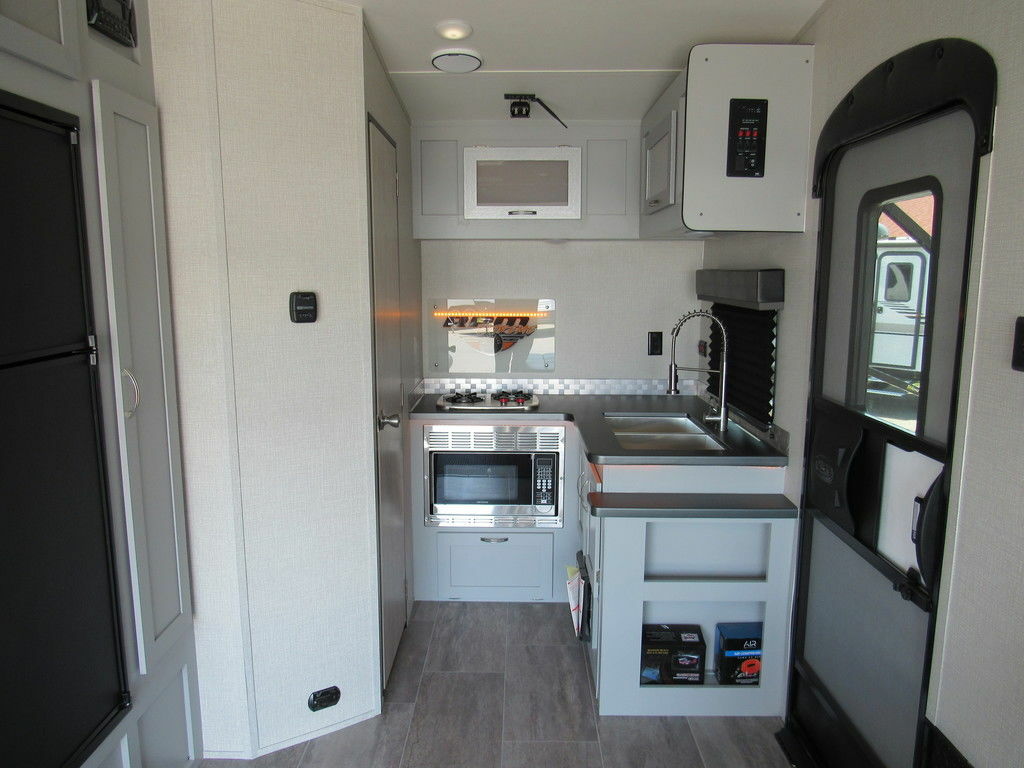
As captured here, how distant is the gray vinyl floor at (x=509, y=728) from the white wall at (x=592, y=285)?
Answer: 1.50m

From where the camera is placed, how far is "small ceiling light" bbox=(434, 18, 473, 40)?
2119 millimetres

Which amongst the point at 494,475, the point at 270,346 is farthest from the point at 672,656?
the point at 270,346

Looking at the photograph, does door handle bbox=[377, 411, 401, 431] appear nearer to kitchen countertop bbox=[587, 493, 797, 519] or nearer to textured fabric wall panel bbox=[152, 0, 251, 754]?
textured fabric wall panel bbox=[152, 0, 251, 754]

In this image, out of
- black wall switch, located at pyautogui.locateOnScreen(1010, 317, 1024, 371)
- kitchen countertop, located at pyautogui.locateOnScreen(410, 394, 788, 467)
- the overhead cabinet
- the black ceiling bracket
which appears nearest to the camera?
black wall switch, located at pyautogui.locateOnScreen(1010, 317, 1024, 371)

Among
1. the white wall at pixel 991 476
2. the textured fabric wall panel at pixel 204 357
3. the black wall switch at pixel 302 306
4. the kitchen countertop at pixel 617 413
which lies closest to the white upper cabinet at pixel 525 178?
the kitchen countertop at pixel 617 413

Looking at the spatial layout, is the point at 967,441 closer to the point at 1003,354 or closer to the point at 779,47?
the point at 1003,354

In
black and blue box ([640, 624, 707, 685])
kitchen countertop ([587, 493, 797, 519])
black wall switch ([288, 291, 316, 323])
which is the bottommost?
black and blue box ([640, 624, 707, 685])

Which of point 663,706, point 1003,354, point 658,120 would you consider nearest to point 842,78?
point 658,120

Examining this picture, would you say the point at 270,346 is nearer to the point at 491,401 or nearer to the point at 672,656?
the point at 491,401

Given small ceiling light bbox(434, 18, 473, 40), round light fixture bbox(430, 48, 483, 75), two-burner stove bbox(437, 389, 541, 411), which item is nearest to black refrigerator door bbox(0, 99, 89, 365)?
small ceiling light bbox(434, 18, 473, 40)

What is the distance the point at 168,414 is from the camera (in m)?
1.94

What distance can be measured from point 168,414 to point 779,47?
223cm

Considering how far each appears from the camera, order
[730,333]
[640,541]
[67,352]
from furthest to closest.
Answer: [730,333] < [640,541] < [67,352]

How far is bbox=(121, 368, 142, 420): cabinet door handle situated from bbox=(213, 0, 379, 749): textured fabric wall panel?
307 mm
